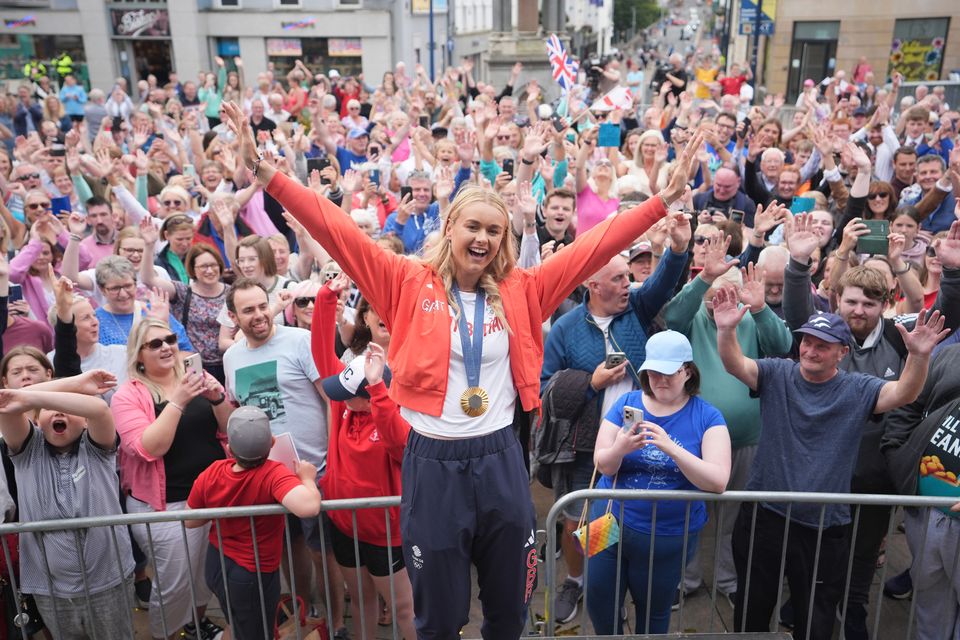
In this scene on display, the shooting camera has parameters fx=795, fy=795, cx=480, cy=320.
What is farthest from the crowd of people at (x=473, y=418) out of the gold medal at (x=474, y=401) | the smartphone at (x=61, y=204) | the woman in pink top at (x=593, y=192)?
the smartphone at (x=61, y=204)

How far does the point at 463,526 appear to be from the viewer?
2.70 meters

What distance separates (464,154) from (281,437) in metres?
4.78

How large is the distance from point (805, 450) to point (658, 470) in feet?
2.42

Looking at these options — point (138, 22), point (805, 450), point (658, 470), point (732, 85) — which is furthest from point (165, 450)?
point (138, 22)

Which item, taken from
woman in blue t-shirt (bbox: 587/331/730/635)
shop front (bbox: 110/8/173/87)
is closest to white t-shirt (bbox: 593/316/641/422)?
woman in blue t-shirt (bbox: 587/331/730/635)

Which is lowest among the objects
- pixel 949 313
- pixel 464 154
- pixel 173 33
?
pixel 949 313

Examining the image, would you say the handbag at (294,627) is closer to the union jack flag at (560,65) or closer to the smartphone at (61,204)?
the smartphone at (61,204)

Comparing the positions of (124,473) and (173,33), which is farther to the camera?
(173,33)

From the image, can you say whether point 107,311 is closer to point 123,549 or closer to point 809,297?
point 123,549

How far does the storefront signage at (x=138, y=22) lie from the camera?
1265 inches

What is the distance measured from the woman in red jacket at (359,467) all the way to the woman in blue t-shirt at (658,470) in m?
0.98

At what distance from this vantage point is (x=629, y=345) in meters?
4.46

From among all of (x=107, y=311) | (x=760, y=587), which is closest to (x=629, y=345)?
(x=760, y=587)

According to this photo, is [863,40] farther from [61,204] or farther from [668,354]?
[668,354]
